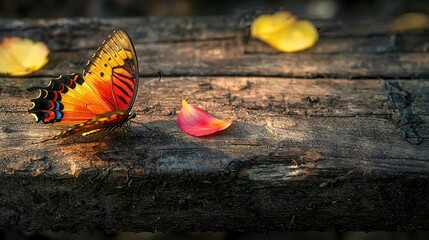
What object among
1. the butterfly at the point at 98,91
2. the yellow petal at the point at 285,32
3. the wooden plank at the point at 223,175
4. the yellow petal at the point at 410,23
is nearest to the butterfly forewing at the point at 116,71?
the butterfly at the point at 98,91

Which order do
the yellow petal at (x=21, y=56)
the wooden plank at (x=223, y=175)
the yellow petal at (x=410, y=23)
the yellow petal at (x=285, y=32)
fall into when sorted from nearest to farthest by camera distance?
1. the wooden plank at (x=223, y=175)
2. the yellow petal at (x=21, y=56)
3. the yellow petal at (x=285, y=32)
4. the yellow petal at (x=410, y=23)

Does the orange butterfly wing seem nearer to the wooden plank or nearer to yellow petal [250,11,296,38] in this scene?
the wooden plank

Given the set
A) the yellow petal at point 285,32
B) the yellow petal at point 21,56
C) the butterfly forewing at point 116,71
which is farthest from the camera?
the yellow petal at point 285,32

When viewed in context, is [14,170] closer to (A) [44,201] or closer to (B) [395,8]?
Result: (A) [44,201]

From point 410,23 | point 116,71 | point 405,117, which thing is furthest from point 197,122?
point 410,23

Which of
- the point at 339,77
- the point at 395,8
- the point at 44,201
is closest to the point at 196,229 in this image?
the point at 44,201

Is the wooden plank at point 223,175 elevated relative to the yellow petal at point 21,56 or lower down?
lower down

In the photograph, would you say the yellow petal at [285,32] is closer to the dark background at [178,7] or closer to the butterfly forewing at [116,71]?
the butterfly forewing at [116,71]
